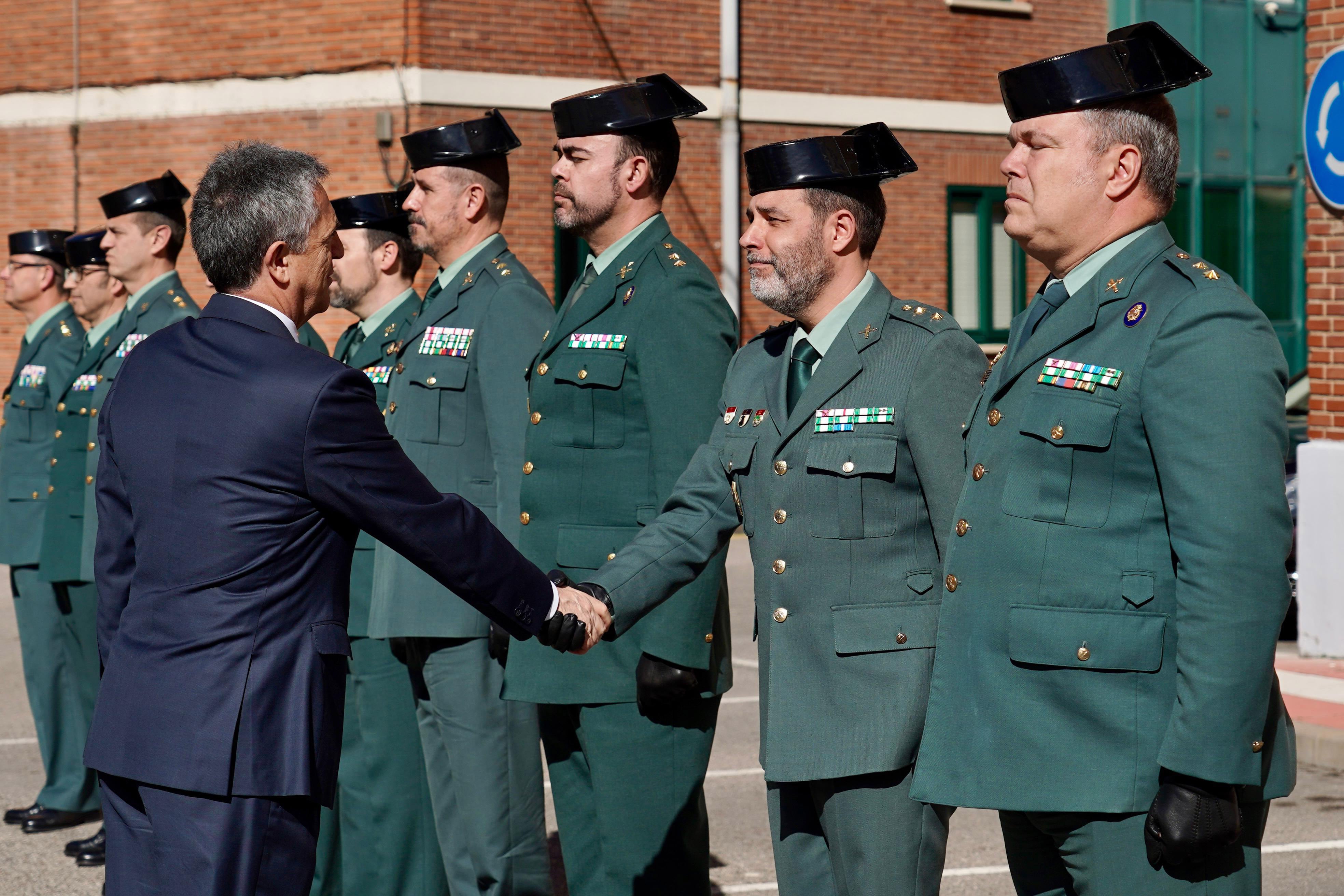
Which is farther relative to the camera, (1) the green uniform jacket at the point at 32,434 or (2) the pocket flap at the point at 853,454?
(1) the green uniform jacket at the point at 32,434

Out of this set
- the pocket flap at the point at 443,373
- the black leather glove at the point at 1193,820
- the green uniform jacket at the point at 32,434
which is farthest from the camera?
the green uniform jacket at the point at 32,434

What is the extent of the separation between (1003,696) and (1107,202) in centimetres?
93

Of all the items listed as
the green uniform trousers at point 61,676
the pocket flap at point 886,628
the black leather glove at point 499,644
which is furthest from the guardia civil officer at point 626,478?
the green uniform trousers at point 61,676

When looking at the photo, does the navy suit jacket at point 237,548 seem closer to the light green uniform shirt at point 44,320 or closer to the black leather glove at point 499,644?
the black leather glove at point 499,644

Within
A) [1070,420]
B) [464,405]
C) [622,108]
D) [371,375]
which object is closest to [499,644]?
[464,405]

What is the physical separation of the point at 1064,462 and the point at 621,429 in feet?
5.59

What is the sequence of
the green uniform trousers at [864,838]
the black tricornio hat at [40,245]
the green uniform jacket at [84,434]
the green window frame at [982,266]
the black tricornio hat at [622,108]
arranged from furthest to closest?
the green window frame at [982,266] → the black tricornio hat at [40,245] → the green uniform jacket at [84,434] → the black tricornio hat at [622,108] → the green uniform trousers at [864,838]

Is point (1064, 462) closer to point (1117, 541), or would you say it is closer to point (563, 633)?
point (1117, 541)

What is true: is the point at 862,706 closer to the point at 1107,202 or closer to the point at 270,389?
the point at 1107,202

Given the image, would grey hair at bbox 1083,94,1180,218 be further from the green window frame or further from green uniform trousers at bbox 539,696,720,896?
the green window frame

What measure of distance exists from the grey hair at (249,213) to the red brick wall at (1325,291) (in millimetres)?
7487

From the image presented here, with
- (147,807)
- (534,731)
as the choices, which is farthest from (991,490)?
(534,731)

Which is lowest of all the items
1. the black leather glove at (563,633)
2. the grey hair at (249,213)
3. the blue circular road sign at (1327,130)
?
the black leather glove at (563,633)

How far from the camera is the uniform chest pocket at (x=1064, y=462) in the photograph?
2.90 m
